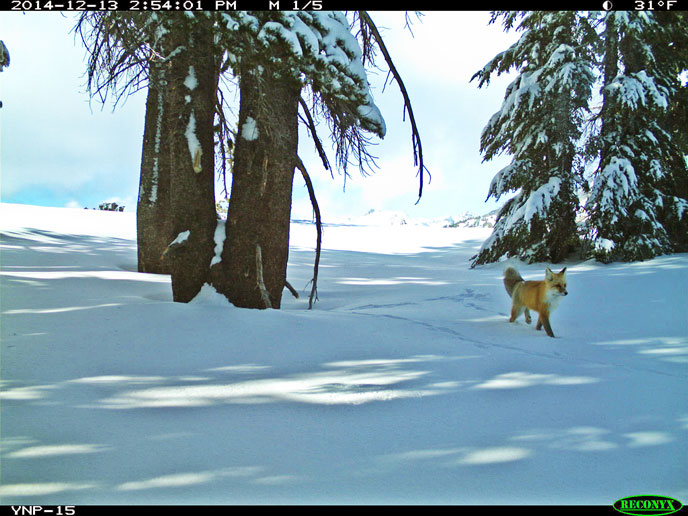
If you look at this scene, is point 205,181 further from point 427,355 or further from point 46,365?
point 427,355

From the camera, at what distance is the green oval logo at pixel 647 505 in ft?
6.81

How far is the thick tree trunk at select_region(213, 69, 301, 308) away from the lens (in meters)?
5.29

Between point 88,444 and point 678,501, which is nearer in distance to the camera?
point 678,501

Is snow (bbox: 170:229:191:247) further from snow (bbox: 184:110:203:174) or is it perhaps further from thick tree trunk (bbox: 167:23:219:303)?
snow (bbox: 184:110:203:174)

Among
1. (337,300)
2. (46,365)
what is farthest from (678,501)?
(337,300)

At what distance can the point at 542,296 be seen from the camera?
5.28m

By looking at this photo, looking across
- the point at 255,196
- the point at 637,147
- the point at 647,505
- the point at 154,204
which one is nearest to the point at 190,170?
the point at 255,196

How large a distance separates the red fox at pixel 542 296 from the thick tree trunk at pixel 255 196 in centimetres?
303

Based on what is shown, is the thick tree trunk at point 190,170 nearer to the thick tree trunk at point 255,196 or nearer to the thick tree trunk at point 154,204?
the thick tree trunk at point 255,196

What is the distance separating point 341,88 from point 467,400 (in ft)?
8.90

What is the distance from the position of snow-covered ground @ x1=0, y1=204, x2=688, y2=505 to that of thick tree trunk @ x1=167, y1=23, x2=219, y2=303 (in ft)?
1.25

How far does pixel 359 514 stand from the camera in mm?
1969

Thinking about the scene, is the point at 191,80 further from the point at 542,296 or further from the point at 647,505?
the point at 647,505

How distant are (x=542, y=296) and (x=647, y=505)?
11.0ft
